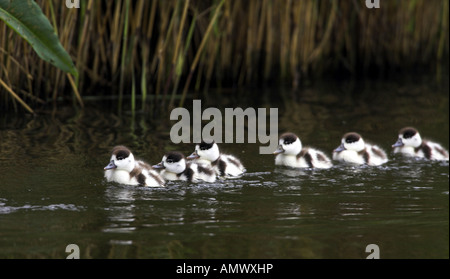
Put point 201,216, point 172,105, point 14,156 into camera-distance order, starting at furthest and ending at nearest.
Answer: point 172,105
point 14,156
point 201,216

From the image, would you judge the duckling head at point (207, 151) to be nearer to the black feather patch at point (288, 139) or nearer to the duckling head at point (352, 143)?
the black feather patch at point (288, 139)

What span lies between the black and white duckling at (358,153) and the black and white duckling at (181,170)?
4.74 feet

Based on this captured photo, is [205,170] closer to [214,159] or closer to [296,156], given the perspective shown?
[214,159]

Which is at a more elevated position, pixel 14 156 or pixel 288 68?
pixel 288 68

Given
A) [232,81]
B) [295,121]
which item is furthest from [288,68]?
[295,121]

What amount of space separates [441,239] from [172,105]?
208 inches

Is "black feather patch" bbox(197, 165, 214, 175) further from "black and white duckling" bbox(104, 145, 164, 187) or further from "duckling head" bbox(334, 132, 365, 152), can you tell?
"duckling head" bbox(334, 132, 365, 152)

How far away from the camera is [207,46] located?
10445mm

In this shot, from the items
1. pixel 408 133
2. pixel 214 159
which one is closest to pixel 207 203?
pixel 214 159

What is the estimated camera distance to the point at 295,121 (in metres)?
9.55

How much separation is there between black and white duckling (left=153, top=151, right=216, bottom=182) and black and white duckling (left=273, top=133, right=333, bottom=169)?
89 cm

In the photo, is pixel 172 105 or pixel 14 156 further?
pixel 172 105

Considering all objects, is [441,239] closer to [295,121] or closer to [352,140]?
[352,140]

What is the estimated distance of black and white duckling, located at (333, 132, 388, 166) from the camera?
299 inches
